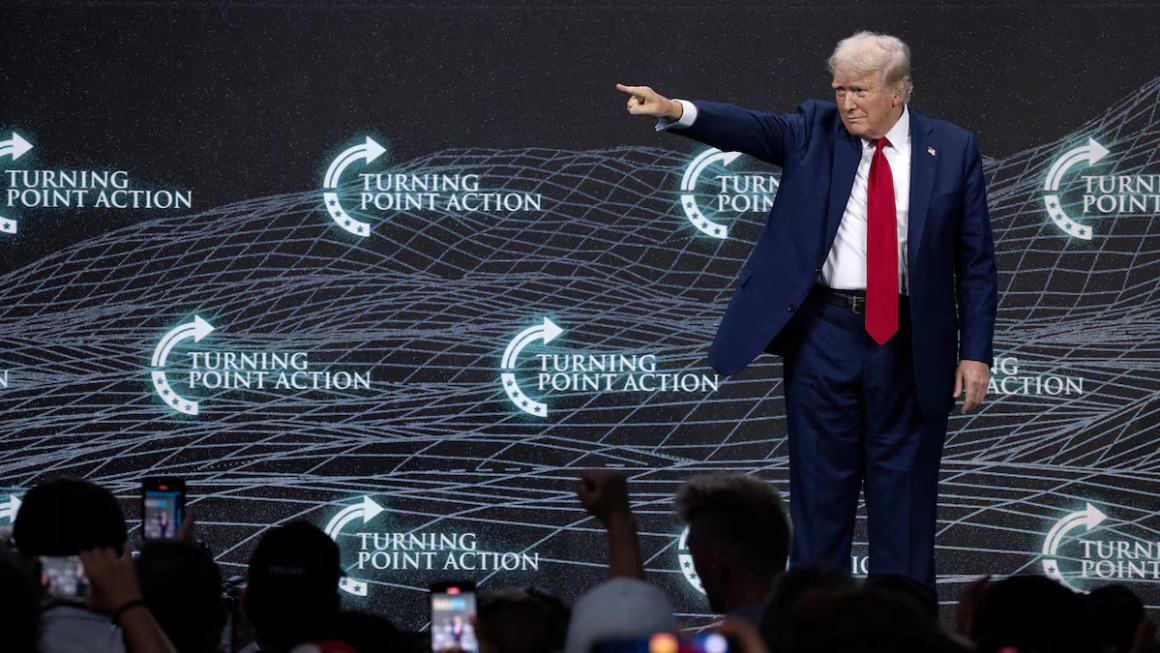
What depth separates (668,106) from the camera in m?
3.48

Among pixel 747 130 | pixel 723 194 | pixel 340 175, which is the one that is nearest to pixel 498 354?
pixel 340 175

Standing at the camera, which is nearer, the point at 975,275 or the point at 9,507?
the point at 975,275

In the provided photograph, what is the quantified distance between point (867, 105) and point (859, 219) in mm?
266

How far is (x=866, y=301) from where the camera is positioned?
3.51 metres

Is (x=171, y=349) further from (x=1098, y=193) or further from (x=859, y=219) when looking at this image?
(x=1098, y=193)

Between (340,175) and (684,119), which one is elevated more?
(340,175)

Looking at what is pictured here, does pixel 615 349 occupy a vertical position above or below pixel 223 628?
above

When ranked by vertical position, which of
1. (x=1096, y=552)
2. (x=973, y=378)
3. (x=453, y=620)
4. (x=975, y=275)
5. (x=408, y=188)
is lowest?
(x=1096, y=552)

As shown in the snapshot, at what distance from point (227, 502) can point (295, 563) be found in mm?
2707

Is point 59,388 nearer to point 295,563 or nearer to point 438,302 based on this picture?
point 438,302

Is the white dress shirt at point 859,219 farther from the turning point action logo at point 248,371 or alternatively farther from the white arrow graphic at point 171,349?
the white arrow graphic at point 171,349

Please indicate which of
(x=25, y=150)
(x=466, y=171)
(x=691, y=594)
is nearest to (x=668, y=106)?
(x=466, y=171)

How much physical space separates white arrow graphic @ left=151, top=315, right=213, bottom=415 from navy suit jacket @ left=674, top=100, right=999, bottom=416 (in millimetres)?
2262

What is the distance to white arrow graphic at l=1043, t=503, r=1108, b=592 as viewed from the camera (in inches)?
199
